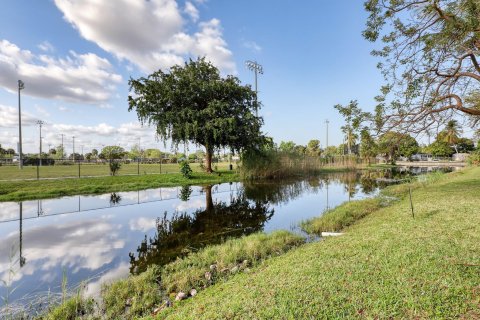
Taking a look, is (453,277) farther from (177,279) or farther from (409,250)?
(177,279)

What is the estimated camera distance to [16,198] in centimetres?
1198

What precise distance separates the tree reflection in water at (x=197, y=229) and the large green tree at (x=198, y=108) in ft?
35.5

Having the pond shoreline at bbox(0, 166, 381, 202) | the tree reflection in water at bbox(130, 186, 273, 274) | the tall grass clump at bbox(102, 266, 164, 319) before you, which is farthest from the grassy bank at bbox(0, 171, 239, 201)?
the tall grass clump at bbox(102, 266, 164, 319)

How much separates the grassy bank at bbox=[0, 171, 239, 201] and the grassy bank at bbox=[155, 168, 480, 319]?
13.2 metres

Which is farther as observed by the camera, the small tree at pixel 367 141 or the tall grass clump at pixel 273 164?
the tall grass clump at pixel 273 164

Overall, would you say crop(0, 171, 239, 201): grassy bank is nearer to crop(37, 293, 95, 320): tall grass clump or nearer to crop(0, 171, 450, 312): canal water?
crop(0, 171, 450, 312): canal water

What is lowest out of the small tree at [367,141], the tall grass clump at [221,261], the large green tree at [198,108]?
the tall grass clump at [221,261]

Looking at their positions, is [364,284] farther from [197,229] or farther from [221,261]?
[197,229]

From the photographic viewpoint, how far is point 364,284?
3.12 meters

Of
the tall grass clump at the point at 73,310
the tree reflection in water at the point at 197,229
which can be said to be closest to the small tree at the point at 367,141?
the tree reflection in water at the point at 197,229

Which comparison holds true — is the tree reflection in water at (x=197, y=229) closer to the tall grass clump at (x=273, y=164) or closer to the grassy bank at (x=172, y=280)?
the grassy bank at (x=172, y=280)

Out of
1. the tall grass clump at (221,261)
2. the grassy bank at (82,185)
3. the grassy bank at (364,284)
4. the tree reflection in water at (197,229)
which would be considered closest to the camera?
the grassy bank at (364,284)

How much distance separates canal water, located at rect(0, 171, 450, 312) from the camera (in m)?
4.79

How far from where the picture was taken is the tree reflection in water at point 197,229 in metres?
5.66
